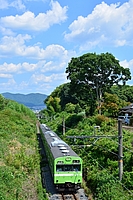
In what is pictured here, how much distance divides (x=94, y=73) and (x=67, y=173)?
2116cm

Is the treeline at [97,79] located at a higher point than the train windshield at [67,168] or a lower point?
higher

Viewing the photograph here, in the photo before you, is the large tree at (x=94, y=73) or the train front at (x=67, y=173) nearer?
the train front at (x=67, y=173)

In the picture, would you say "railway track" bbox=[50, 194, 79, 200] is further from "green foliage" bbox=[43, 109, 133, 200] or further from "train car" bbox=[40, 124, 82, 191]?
"green foliage" bbox=[43, 109, 133, 200]

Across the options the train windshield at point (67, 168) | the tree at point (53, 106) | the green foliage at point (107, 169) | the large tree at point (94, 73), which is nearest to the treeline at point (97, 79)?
the large tree at point (94, 73)

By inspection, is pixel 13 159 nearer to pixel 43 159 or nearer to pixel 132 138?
pixel 43 159

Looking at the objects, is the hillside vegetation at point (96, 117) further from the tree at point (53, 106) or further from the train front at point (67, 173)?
the tree at point (53, 106)

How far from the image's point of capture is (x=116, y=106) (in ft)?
117

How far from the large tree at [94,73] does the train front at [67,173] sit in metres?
20.1

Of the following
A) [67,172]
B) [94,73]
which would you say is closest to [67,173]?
[67,172]

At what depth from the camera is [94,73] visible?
116 ft

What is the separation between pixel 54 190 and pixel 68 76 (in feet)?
73.8

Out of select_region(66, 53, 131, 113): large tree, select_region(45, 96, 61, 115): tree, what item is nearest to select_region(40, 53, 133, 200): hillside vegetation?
select_region(66, 53, 131, 113): large tree

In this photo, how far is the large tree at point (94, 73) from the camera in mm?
34938

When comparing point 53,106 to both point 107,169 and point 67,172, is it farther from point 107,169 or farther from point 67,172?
point 67,172
